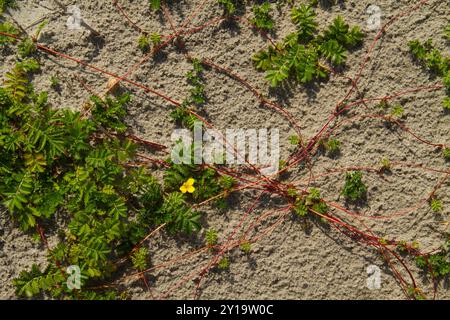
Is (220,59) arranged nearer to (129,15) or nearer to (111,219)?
(129,15)

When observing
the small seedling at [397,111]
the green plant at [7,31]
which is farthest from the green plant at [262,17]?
the green plant at [7,31]

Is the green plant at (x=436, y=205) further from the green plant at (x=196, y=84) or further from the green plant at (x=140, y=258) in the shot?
the green plant at (x=140, y=258)

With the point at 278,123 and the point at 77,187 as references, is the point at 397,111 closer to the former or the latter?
the point at 278,123

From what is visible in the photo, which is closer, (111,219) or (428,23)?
(111,219)

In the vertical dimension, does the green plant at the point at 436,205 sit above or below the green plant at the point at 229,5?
below
